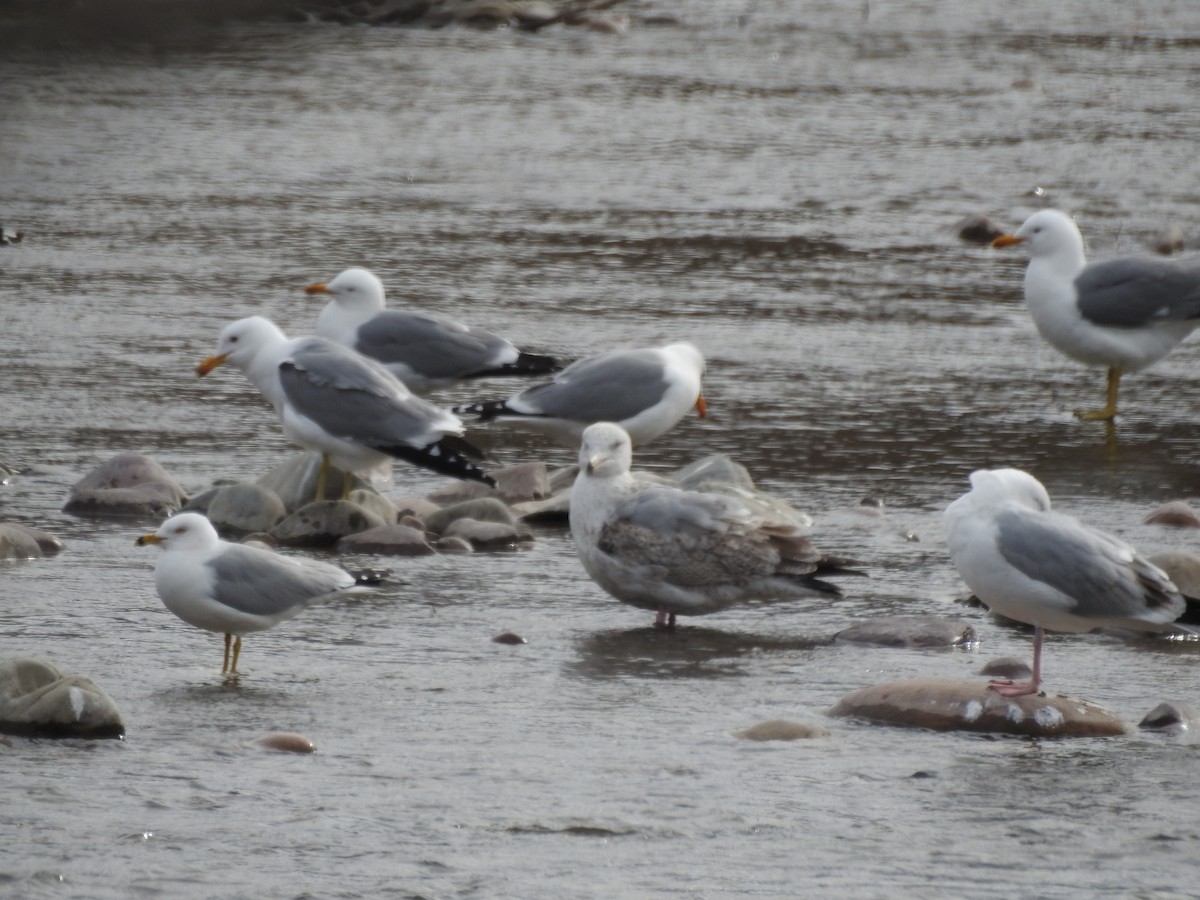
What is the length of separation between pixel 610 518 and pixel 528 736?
1383 mm

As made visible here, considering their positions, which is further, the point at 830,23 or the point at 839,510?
the point at 830,23

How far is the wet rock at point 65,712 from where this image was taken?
493cm

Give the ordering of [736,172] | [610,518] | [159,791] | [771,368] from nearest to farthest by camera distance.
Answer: [159,791] → [610,518] → [771,368] → [736,172]

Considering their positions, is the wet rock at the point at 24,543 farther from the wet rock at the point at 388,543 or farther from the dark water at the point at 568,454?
the wet rock at the point at 388,543

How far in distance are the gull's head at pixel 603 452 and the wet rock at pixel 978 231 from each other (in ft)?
24.0

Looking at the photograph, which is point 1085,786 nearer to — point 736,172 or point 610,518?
point 610,518

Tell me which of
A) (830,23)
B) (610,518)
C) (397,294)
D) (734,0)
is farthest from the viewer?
(734,0)

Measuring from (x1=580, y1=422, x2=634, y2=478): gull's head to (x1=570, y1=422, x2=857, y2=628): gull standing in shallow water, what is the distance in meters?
0.02

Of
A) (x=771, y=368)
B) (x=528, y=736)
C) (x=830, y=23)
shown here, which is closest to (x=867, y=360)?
(x=771, y=368)

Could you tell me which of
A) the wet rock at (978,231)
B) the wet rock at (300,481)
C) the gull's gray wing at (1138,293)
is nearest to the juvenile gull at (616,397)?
the wet rock at (300,481)

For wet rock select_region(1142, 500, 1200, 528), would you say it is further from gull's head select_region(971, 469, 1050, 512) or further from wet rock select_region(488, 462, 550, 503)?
wet rock select_region(488, 462, 550, 503)

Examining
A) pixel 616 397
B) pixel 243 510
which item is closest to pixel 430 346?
pixel 616 397

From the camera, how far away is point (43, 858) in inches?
164

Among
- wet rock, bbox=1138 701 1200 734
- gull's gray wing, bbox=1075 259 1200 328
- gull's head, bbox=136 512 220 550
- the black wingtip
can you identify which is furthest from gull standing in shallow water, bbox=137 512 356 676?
gull's gray wing, bbox=1075 259 1200 328
